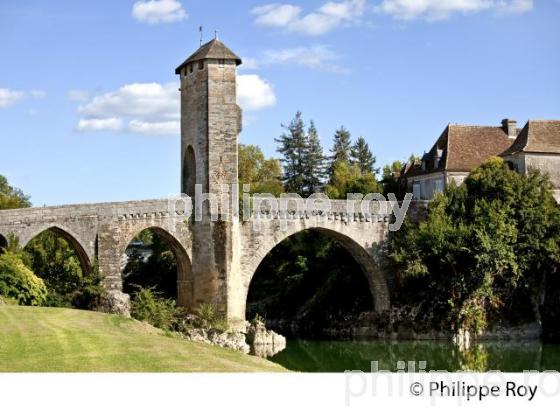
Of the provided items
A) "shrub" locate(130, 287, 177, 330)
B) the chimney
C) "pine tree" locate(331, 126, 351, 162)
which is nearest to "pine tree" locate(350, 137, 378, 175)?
"pine tree" locate(331, 126, 351, 162)

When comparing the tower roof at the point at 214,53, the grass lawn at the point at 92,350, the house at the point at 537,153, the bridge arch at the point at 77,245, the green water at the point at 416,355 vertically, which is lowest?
the green water at the point at 416,355

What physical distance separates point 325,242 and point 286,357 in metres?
11.8

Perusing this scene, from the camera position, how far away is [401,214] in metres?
33.8

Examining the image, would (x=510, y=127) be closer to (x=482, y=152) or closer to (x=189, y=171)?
(x=482, y=152)

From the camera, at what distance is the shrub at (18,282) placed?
23.9 m

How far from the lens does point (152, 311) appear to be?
27281 millimetres

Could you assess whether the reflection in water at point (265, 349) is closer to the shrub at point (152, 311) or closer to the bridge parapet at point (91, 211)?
the shrub at point (152, 311)

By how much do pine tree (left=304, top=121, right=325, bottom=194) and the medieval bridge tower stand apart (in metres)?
27.3

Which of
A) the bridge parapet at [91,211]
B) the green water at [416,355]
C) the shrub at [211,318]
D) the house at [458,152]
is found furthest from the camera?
the house at [458,152]

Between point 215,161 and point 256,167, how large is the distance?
85.5 ft

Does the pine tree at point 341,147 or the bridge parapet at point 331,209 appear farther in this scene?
the pine tree at point 341,147

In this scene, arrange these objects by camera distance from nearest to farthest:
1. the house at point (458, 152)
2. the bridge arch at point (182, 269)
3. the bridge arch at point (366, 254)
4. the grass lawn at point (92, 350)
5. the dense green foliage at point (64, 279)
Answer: the grass lawn at point (92, 350), the dense green foliage at point (64, 279), the bridge arch at point (182, 269), the bridge arch at point (366, 254), the house at point (458, 152)

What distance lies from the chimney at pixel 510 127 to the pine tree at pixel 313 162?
18819mm

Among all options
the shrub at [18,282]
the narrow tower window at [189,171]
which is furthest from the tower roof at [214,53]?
the shrub at [18,282]
